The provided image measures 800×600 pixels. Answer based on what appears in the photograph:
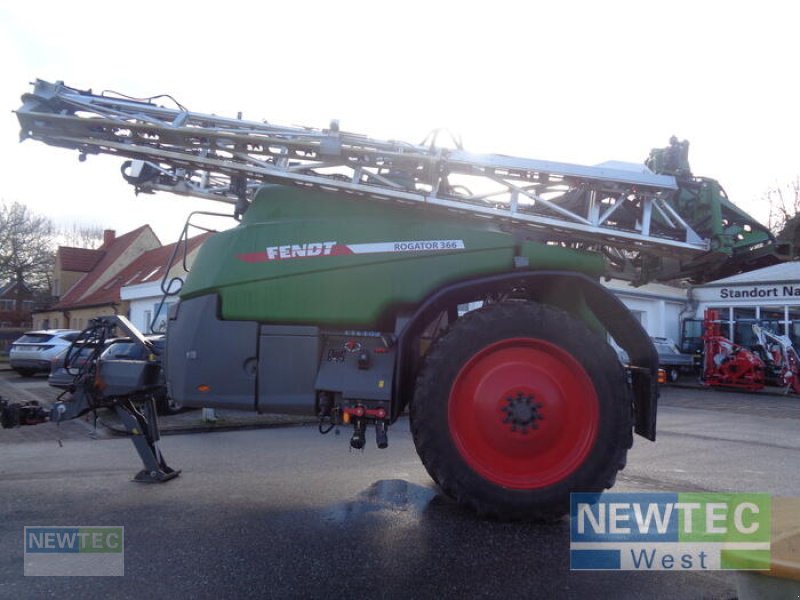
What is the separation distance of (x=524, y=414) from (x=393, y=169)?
7.32 feet

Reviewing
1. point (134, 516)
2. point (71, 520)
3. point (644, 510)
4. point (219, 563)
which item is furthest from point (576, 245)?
point (71, 520)

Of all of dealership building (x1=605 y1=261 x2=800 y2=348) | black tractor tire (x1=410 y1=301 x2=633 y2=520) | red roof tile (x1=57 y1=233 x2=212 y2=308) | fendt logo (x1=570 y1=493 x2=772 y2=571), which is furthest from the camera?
red roof tile (x1=57 y1=233 x2=212 y2=308)

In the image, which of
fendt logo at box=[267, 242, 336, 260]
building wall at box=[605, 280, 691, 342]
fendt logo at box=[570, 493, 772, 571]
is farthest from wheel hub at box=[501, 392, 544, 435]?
building wall at box=[605, 280, 691, 342]

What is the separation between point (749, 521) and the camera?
3.14 meters

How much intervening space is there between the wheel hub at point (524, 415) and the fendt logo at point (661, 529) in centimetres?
56

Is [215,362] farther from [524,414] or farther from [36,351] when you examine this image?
[36,351]

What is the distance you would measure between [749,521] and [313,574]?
2.42 metres

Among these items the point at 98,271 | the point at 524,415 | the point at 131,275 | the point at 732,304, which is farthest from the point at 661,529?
the point at 98,271

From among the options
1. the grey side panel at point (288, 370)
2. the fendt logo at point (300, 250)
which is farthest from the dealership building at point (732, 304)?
the grey side panel at point (288, 370)

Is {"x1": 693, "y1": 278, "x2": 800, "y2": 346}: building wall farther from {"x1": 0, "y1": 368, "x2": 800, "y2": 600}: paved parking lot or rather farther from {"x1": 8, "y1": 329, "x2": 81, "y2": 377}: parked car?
{"x1": 8, "y1": 329, "x2": 81, "y2": 377}: parked car

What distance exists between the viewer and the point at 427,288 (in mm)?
4566

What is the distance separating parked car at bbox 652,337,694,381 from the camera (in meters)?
23.9

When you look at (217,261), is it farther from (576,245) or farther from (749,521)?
(749,521)

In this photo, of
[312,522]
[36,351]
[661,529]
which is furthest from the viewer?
[36,351]
